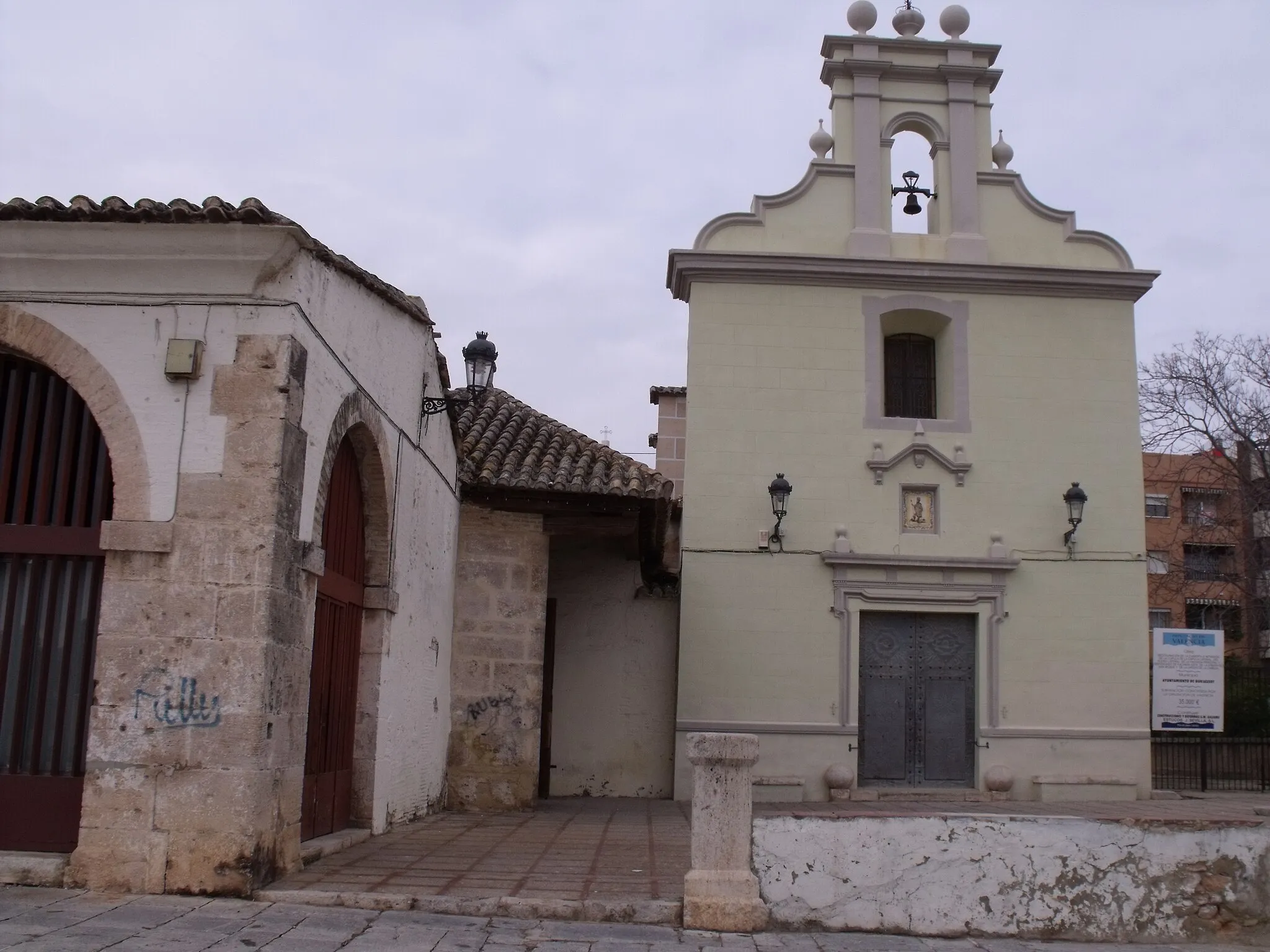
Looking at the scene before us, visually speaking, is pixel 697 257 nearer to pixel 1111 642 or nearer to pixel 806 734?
pixel 806 734

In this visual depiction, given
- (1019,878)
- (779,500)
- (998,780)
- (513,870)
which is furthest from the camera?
(779,500)

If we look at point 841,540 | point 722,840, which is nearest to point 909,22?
point 841,540

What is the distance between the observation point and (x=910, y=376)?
580 inches

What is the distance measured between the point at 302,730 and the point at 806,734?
733 cm

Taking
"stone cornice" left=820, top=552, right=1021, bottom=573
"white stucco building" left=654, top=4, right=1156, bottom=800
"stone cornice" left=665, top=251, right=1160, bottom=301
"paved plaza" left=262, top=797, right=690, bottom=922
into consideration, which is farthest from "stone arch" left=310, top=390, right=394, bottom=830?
"stone cornice" left=665, top=251, right=1160, bottom=301

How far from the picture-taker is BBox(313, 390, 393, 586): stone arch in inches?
336

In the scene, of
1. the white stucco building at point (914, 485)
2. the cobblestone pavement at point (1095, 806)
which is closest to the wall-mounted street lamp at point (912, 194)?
the white stucco building at point (914, 485)

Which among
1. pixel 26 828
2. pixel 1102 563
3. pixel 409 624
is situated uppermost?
pixel 1102 563

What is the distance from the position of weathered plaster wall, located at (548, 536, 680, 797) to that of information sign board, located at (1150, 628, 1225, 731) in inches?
215

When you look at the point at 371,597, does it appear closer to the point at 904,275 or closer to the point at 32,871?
the point at 32,871

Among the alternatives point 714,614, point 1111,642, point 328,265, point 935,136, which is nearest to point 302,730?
point 328,265

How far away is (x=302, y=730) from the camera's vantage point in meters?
7.32

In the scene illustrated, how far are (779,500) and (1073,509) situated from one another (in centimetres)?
334

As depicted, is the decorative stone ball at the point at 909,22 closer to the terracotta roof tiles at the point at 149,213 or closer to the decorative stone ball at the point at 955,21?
the decorative stone ball at the point at 955,21
